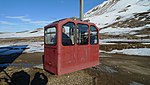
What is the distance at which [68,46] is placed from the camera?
9.89 metres

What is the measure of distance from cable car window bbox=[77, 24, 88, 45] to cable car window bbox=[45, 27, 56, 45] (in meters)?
1.53

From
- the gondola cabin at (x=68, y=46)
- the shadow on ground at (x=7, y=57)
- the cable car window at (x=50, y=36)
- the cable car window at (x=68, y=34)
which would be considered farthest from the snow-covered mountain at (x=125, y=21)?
the cable car window at (x=50, y=36)

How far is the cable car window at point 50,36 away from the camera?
9.89 meters

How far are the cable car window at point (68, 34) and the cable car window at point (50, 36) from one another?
0.55 metres

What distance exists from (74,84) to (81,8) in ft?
21.2

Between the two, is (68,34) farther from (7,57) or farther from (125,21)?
(125,21)

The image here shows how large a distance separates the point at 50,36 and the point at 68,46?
127cm

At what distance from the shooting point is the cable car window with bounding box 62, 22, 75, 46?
9788mm

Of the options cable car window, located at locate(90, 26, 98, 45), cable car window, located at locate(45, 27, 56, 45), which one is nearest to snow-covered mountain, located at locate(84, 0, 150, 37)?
cable car window, located at locate(90, 26, 98, 45)

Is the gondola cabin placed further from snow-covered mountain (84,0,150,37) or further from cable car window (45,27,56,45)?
snow-covered mountain (84,0,150,37)

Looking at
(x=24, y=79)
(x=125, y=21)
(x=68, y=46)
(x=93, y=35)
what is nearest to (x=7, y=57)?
(x=24, y=79)

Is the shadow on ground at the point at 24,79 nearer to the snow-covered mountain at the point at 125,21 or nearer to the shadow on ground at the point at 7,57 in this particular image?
the shadow on ground at the point at 7,57

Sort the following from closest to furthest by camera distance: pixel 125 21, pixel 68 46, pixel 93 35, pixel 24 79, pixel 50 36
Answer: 1. pixel 24 79
2. pixel 68 46
3. pixel 50 36
4. pixel 93 35
5. pixel 125 21

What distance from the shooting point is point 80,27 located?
35.5ft
